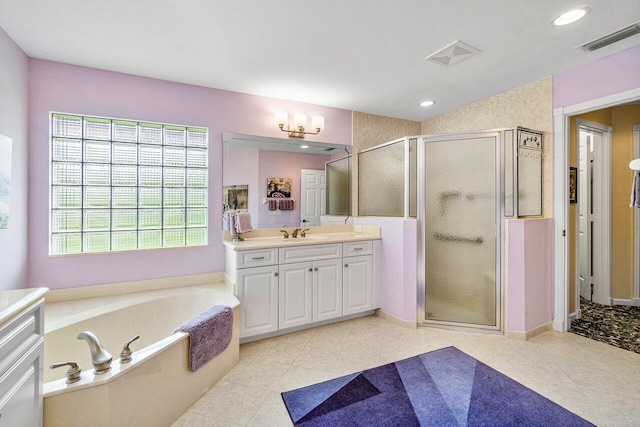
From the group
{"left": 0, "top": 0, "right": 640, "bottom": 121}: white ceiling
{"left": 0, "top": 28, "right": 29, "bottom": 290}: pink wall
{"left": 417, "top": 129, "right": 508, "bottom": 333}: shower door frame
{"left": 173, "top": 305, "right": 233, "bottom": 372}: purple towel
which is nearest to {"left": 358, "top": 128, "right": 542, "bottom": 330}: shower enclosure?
{"left": 417, "top": 129, "right": 508, "bottom": 333}: shower door frame

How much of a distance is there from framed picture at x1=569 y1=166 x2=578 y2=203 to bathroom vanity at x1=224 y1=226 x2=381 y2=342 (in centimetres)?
190

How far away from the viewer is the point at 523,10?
1.67 metres

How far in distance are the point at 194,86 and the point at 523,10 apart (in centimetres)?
261

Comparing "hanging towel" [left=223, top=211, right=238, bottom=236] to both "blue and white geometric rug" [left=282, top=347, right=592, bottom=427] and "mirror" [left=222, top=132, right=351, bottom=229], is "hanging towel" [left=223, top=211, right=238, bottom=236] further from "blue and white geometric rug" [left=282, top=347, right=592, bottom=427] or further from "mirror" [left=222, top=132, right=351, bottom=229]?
"blue and white geometric rug" [left=282, top=347, right=592, bottom=427]

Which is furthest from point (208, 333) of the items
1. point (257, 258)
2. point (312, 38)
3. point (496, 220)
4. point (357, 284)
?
point (496, 220)

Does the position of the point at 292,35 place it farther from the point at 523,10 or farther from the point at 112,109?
the point at 112,109

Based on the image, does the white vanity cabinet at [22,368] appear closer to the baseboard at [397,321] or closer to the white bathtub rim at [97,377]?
the white bathtub rim at [97,377]

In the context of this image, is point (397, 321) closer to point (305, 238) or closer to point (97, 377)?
point (305, 238)

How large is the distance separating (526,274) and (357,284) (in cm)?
152

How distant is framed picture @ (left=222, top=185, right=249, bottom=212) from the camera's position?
2754 millimetres

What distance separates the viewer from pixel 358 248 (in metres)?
2.88

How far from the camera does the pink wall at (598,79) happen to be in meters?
2.11

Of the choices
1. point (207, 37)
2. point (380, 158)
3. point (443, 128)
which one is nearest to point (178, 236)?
point (207, 37)

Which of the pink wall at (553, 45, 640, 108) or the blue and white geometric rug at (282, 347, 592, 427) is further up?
the pink wall at (553, 45, 640, 108)
